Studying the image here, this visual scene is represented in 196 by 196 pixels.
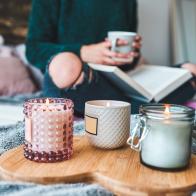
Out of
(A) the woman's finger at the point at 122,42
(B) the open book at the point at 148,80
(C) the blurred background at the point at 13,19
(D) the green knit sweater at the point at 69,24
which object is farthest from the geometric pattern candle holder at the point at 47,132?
(C) the blurred background at the point at 13,19

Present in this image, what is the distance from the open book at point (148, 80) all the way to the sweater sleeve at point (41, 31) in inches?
10.9

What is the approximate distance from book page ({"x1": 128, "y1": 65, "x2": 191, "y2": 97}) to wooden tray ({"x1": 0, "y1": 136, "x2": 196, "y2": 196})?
2.13 ft

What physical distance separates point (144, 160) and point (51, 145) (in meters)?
0.13

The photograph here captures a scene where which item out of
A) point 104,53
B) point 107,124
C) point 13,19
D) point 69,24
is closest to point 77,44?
point 69,24

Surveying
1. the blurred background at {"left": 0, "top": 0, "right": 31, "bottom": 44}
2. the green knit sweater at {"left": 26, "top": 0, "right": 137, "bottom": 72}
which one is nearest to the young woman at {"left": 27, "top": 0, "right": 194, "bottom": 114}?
the green knit sweater at {"left": 26, "top": 0, "right": 137, "bottom": 72}

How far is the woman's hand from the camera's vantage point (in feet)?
3.86

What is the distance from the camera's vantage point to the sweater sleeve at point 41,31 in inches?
54.9

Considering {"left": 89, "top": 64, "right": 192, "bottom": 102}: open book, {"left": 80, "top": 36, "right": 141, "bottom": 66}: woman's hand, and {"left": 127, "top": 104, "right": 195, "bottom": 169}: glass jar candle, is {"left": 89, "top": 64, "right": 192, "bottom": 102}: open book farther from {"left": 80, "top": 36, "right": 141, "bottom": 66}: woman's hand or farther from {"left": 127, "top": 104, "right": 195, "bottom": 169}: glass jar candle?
{"left": 127, "top": 104, "right": 195, "bottom": 169}: glass jar candle

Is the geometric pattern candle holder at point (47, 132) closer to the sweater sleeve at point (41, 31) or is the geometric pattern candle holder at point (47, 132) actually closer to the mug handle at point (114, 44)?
the mug handle at point (114, 44)

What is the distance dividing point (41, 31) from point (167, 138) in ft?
3.30

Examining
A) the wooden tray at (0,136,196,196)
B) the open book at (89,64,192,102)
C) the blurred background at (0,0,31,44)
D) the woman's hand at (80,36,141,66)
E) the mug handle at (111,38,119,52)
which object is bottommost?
the wooden tray at (0,136,196,196)

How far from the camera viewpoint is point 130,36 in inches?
45.4

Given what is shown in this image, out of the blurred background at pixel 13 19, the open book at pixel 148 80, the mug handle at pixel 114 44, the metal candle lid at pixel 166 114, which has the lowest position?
the open book at pixel 148 80

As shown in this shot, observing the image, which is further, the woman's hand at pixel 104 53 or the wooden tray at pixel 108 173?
the woman's hand at pixel 104 53
